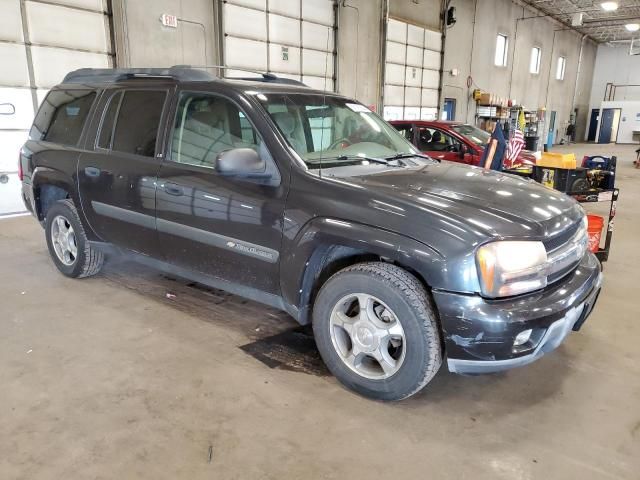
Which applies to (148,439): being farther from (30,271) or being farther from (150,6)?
(150,6)

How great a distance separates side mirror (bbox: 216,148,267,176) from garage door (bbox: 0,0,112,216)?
20.3 ft

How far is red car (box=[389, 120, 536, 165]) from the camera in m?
8.04

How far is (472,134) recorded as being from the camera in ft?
27.3

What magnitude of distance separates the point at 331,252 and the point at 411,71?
1381cm

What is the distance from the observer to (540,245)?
2270mm

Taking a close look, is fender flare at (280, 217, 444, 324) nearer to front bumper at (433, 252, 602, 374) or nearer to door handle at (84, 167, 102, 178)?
front bumper at (433, 252, 602, 374)

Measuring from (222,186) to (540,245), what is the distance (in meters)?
1.75

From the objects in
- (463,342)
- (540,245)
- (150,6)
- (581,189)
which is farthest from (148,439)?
(150,6)

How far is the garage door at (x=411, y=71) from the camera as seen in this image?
14.2 meters

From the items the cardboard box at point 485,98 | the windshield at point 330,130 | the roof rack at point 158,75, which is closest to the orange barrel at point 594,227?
the windshield at point 330,130

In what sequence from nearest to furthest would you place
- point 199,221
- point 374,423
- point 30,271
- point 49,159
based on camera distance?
point 374,423 < point 199,221 < point 49,159 < point 30,271

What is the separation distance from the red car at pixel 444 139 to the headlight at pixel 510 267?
236 inches

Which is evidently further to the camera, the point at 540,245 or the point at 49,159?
the point at 49,159

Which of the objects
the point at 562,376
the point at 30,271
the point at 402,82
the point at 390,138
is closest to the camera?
the point at 562,376
